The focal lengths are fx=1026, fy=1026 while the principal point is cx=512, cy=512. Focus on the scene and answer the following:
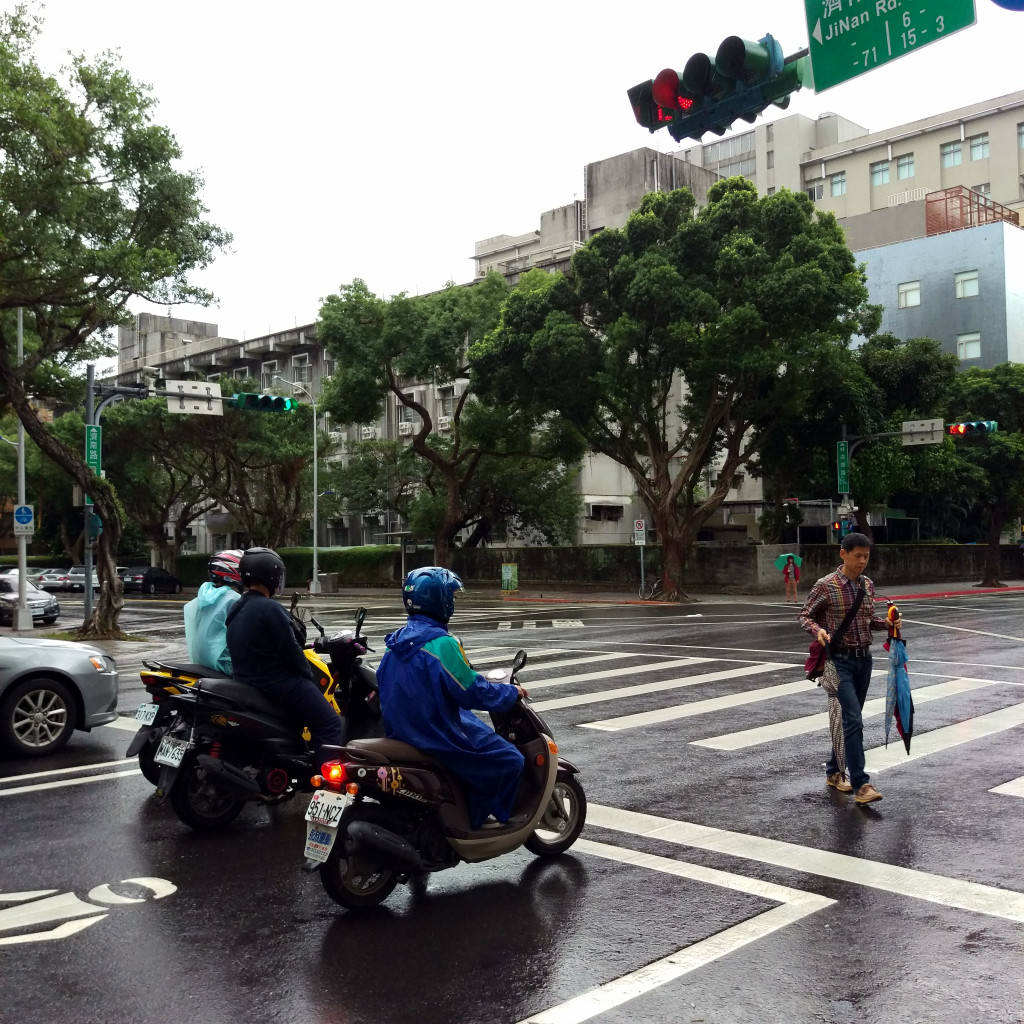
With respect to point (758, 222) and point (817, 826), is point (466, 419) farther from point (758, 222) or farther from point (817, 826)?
point (817, 826)

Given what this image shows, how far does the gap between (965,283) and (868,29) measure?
45.9m

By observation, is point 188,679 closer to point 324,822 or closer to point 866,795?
point 324,822

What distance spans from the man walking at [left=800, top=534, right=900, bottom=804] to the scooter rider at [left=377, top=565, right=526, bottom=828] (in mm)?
2714

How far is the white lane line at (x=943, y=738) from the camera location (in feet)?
26.8

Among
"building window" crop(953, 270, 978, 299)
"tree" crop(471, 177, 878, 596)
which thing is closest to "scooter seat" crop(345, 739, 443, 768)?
"tree" crop(471, 177, 878, 596)

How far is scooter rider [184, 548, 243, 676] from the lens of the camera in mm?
6836

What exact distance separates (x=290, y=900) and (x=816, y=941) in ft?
8.11

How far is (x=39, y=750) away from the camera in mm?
8719

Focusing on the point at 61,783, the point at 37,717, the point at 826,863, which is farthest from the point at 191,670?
the point at 826,863

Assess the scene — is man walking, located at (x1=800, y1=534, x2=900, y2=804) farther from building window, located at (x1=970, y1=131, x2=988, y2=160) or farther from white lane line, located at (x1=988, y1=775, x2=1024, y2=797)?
building window, located at (x1=970, y1=131, x2=988, y2=160)

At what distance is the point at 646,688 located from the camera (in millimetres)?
11930

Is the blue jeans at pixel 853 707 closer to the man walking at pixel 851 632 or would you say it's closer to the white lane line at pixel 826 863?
the man walking at pixel 851 632

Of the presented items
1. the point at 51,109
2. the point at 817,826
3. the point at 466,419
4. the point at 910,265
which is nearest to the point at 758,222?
the point at 466,419

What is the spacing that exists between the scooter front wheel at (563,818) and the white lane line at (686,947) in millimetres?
200
